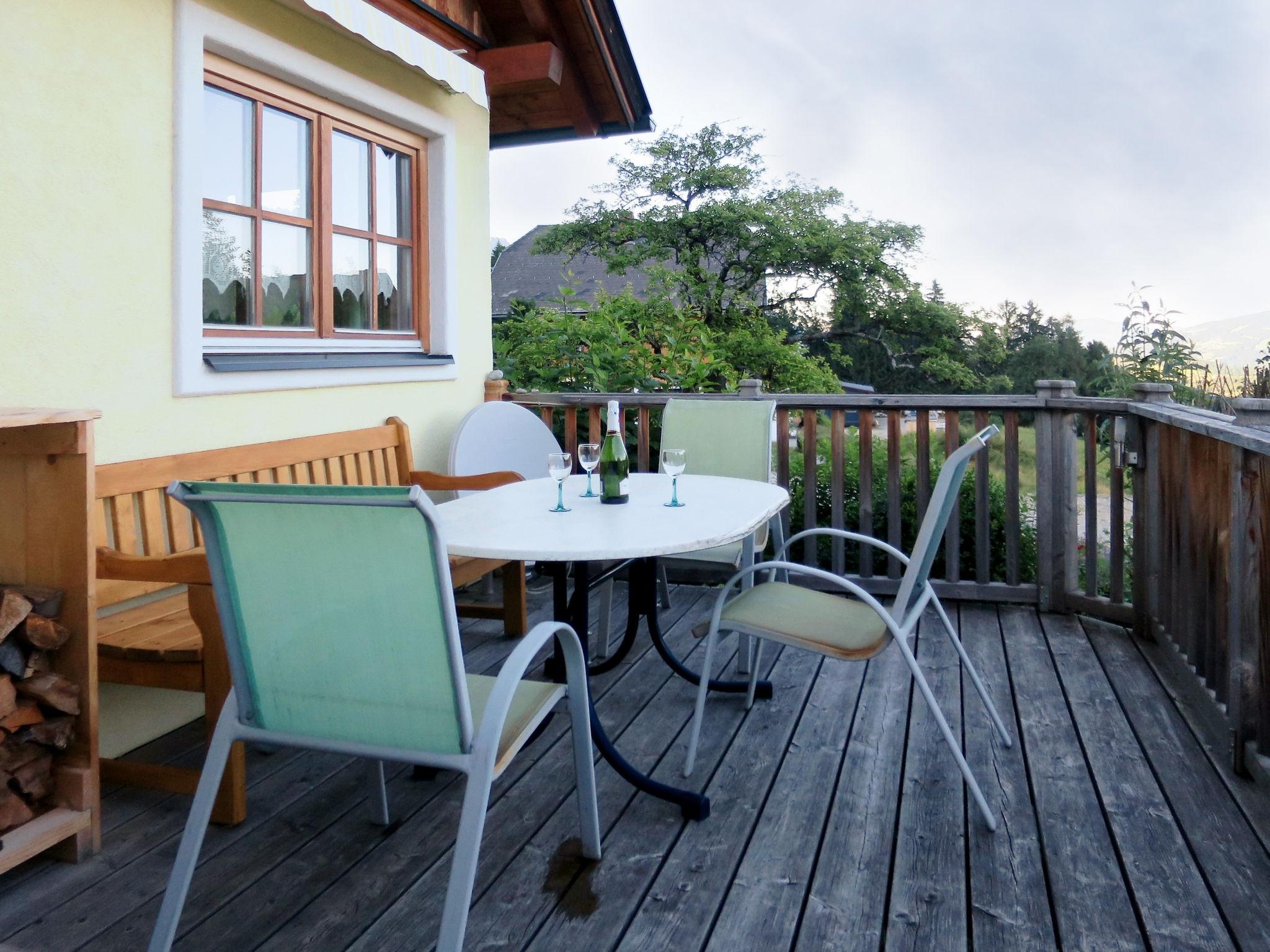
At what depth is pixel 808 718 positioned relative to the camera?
2.77 meters

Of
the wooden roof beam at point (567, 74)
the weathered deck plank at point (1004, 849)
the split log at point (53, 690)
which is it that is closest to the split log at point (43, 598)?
the split log at point (53, 690)

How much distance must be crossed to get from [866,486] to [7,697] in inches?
132

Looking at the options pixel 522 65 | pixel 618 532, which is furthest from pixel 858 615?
pixel 522 65

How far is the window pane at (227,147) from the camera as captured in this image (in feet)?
9.56

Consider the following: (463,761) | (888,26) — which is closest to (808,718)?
(463,761)

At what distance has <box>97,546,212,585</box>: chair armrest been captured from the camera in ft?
6.70

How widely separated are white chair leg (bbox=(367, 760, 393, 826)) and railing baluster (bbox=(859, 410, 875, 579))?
258cm

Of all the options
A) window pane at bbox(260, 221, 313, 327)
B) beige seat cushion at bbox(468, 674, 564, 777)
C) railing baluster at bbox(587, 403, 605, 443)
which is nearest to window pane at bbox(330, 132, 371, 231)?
window pane at bbox(260, 221, 313, 327)

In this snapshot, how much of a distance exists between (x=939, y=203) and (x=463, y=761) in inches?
1058

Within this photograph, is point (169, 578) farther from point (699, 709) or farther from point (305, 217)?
point (305, 217)

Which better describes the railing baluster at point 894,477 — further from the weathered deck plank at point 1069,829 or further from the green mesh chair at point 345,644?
the green mesh chair at point 345,644

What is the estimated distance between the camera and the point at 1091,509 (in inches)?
149

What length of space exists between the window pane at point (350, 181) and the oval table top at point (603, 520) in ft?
4.71

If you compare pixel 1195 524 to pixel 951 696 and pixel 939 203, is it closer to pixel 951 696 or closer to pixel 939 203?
pixel 951 696
